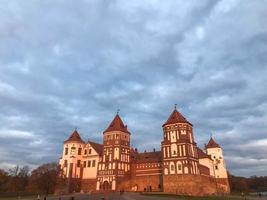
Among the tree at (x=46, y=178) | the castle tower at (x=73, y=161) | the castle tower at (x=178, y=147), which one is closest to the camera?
the tree at (x=46, y=178)

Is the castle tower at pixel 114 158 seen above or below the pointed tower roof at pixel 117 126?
below

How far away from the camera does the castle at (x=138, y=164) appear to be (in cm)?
6184

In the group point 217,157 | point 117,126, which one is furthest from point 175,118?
point 217,157

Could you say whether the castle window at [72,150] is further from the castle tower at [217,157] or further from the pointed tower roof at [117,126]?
the castle tower at [217,157]

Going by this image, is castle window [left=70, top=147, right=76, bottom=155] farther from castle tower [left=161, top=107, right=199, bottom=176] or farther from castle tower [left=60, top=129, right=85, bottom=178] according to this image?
castle tower [left=161, top=107, right=199, bottom=176]

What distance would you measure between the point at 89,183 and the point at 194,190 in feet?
95.9

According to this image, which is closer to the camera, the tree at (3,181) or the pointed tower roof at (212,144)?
the tree at (3,181)

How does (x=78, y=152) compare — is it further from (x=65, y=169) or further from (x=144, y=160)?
(x=144, y=160)

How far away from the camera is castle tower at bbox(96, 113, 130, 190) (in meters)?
69.4

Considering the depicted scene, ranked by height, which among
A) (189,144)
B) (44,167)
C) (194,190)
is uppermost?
(189,144)

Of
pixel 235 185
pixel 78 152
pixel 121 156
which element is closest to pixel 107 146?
pixel 121 156

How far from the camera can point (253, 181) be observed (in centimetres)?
17212

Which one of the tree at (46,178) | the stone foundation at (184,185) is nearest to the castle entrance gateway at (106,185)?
the tree at (46,178)

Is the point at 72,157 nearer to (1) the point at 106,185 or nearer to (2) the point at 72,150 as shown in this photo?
(2) the point at 72,150
